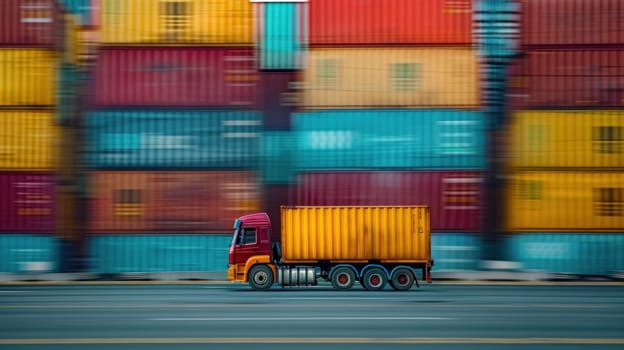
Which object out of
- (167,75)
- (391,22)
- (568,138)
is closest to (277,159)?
(167,75)

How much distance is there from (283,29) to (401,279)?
11961 millimetres

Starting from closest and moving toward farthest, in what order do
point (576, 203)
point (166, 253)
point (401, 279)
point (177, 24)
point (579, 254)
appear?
1. point (401, 279)
2. point (579, 254)
3. point (576, 203)
4. point (166, 253)
5. point (177, 24)

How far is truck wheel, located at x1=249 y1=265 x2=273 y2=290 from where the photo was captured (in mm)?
25734

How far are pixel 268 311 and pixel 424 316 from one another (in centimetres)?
348

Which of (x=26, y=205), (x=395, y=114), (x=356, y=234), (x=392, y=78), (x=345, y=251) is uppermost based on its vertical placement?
(x=392, y=78)

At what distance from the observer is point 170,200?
3177 cm

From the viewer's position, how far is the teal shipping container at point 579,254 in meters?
31.0

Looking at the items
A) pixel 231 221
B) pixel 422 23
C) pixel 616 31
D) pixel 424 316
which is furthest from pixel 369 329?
pixel 616 31

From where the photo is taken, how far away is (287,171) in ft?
105

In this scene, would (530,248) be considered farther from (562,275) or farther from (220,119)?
(220,119)

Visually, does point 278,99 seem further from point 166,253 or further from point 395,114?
point 166,253

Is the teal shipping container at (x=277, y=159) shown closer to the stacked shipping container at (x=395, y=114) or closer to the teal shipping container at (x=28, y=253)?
the stacked shipping container at (x=395, y=114)

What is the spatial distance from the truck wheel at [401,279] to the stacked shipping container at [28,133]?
1442cm

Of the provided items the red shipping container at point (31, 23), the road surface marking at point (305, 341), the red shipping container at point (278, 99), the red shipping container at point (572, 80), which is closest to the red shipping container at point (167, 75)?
the red shipping container at point (278, 99)
